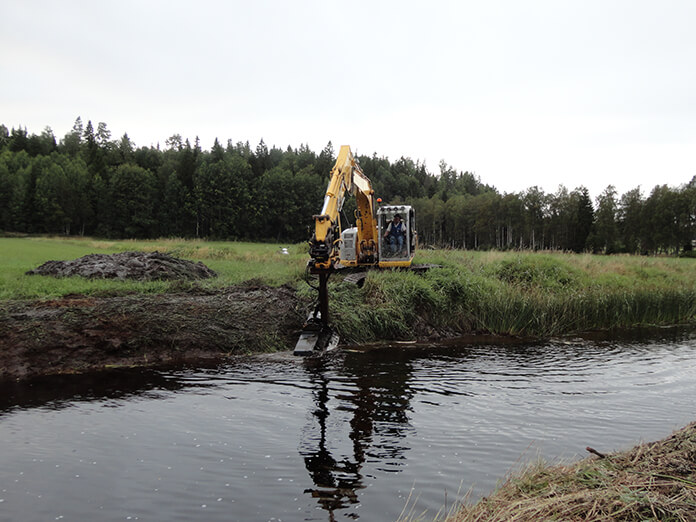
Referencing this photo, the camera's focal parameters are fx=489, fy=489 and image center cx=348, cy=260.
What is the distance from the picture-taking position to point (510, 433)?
652 cm

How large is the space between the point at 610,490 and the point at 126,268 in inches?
622

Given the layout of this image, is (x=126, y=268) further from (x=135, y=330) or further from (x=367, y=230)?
(x=367, y=230)

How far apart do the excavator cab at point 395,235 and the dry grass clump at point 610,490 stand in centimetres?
1282

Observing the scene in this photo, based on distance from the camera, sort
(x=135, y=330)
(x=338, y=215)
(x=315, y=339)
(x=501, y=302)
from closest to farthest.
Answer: (x=135, y=330), (x=315, y=339), (x=338, y=215), (x=501, y=302)

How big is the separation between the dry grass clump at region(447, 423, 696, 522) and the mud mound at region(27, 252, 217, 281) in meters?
13.7

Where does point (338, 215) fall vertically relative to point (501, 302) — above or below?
above

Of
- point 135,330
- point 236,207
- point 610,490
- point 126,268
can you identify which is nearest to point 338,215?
point 135,330

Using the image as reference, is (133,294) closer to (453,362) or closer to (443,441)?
(453,362)

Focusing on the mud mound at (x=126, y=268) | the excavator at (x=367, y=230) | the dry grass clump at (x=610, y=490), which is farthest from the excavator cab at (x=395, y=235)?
the dry grass clump at (x=610, y=490)

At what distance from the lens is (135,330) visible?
10.5m

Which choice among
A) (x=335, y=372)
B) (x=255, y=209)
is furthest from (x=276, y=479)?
(x=255, y=209)

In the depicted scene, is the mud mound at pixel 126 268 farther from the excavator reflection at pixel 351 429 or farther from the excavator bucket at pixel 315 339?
the excavator reflection at pixel 351 429

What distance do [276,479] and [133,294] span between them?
9.64 metres

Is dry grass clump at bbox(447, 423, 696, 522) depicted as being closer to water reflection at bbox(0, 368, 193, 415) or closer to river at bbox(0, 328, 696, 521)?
river at bbox(0, 328, 696, 521)
